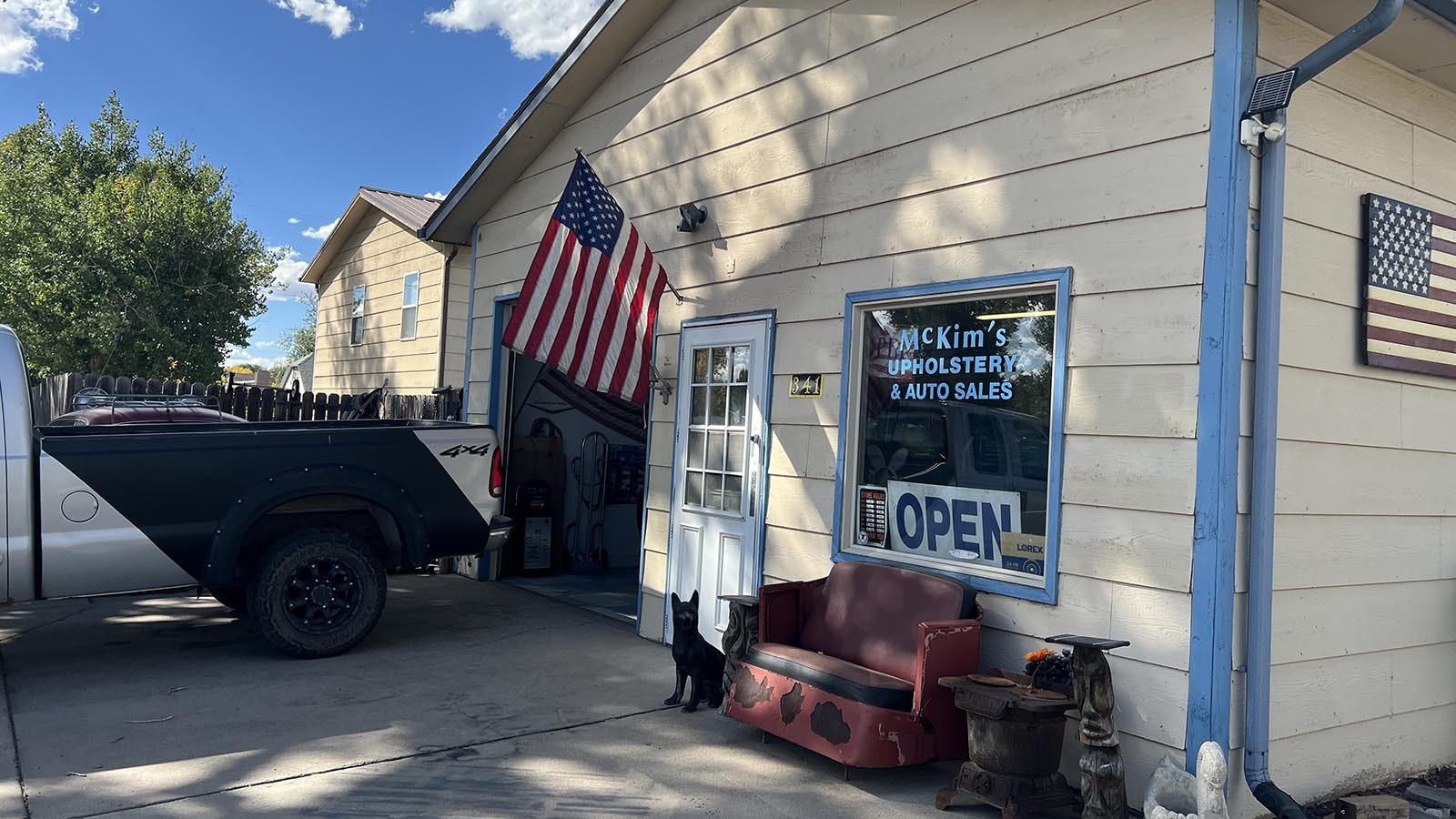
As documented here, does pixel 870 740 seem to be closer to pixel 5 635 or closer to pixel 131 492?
pixel 131 492

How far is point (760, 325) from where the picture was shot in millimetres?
6297

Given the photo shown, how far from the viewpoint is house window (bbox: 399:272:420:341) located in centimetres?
1355

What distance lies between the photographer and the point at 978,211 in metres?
4.89

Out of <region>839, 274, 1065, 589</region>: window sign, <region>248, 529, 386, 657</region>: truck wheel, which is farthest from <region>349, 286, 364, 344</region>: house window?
<region>839, 274, 1065, 589</region>: window sign

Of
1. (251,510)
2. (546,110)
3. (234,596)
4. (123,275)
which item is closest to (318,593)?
(251,510)

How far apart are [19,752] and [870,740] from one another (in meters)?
3.91

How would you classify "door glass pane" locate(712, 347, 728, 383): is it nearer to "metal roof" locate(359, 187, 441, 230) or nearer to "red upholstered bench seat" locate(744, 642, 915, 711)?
"red upholstered bench seat" locate(744, 642, 915, 711)

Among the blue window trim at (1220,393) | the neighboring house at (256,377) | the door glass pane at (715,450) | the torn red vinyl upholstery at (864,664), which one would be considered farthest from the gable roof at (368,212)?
the neighboring house at (256,377)

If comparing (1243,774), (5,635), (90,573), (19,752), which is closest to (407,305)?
(5,635)

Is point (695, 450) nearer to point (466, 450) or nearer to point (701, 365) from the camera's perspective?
point (701, 365)

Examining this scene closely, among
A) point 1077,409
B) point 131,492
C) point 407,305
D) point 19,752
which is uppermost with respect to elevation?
point 407,305

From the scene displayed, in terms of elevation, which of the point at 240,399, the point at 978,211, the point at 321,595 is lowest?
the point at 321,595

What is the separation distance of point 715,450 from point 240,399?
6848mm

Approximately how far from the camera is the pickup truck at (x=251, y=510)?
550cm
